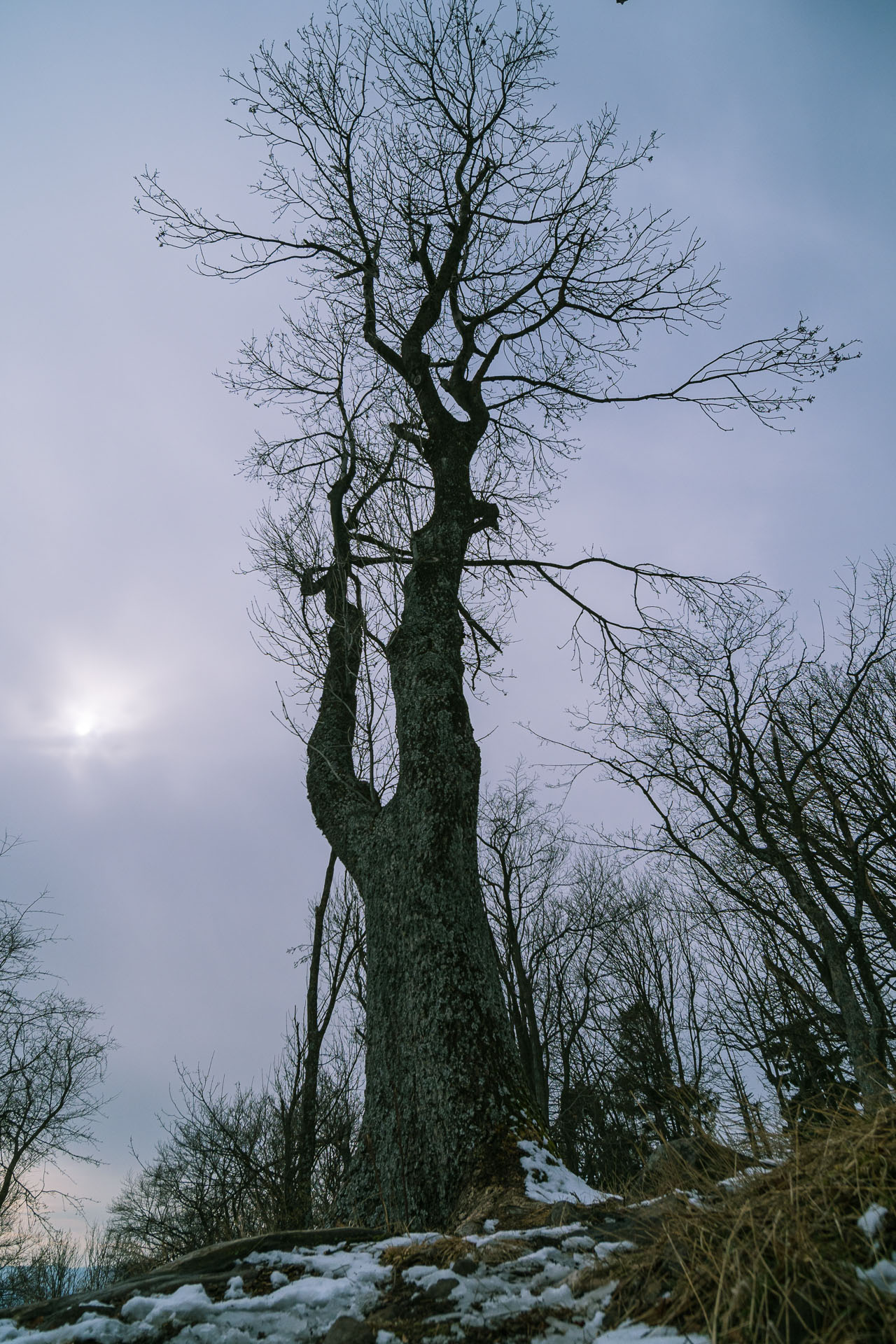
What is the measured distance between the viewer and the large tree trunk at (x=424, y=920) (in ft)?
9.58

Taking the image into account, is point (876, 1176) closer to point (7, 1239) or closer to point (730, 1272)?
point (730, 1272)

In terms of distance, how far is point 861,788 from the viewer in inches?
369

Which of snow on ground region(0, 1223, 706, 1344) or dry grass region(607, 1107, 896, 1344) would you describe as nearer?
dry grass region(607, 1107, 896, 1344)

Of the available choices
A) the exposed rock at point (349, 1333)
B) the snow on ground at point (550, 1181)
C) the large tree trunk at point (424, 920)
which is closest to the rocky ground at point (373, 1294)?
the exposed rock at point (349, 1333)

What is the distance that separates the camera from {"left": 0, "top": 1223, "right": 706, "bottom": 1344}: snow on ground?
1.48m

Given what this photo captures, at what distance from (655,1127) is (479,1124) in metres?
1.29

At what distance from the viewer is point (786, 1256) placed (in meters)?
1.16

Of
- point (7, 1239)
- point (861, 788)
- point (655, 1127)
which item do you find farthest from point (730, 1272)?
point (7, 1239)

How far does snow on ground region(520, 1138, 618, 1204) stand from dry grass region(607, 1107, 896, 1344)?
106 cm

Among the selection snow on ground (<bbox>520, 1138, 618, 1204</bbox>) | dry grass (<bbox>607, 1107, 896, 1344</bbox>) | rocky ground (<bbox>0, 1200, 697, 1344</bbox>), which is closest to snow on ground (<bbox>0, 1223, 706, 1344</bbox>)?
rocky ground (<bbox>0, 1200, 697, 1344</bbox>)

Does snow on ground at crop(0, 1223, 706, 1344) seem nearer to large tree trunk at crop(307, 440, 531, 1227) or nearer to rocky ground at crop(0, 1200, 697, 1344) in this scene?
rocky ground at crop(0, 1200, 697, 1344)

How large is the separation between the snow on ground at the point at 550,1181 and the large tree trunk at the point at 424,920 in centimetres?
12

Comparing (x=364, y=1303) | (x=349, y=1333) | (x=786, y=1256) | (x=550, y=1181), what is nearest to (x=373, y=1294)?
(x=364, y=1303)

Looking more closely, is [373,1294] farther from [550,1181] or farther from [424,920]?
[424,920]
